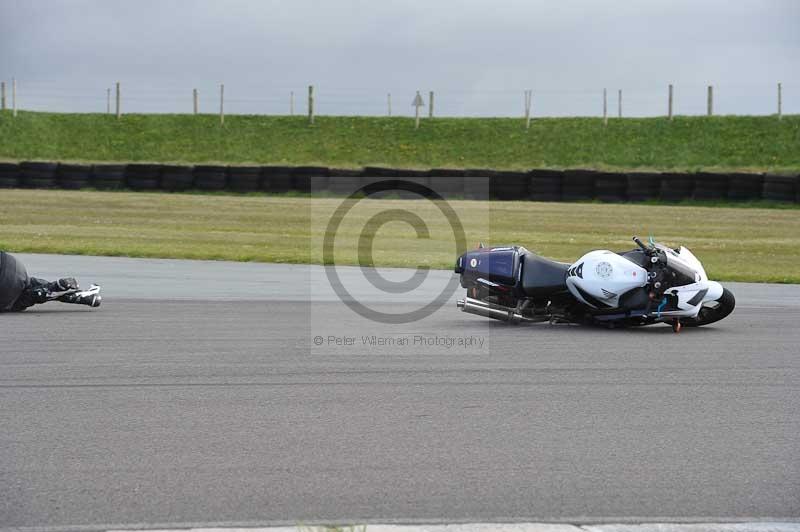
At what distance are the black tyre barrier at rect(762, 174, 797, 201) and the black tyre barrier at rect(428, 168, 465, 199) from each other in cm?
891

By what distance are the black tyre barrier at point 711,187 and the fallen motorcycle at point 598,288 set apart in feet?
67.6

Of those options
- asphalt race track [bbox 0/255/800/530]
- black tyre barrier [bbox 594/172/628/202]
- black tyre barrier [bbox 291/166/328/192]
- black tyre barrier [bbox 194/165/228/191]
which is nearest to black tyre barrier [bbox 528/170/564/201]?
black tyre barrier [bbox 594/172/628/202]

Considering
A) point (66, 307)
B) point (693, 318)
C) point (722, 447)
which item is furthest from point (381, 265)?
point (722, 447)

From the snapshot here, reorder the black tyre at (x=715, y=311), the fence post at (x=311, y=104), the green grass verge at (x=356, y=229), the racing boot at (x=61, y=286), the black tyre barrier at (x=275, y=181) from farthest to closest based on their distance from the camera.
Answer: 1. the fence post at (x=311, y=104)
2. the black tyre barrier at (x=275, y=181)
3. the green grass verge at (x=356, y=229)
4. the racing boot at (x=61, y=286)
5. the black tyre at (x=715, y=311)

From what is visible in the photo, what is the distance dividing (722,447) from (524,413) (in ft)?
4.19

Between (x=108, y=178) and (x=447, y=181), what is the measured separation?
10823 millimetres

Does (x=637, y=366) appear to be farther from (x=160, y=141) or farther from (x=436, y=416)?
(x=160, y=141)

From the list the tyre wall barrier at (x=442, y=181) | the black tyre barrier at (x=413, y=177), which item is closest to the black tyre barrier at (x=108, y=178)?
the tyre wall barrier at (x=442, y=181)

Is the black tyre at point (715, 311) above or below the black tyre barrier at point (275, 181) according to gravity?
below

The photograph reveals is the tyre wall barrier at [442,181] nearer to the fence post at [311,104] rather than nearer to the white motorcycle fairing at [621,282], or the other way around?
the fence post at [311,104]

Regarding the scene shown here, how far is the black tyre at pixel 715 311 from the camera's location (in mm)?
10344

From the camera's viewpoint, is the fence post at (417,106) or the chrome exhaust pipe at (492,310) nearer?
the chrome exhaust pipe at (492,310)

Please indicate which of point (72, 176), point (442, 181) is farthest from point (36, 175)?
point (442, 181)

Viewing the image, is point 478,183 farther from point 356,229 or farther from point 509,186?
point 356,229
